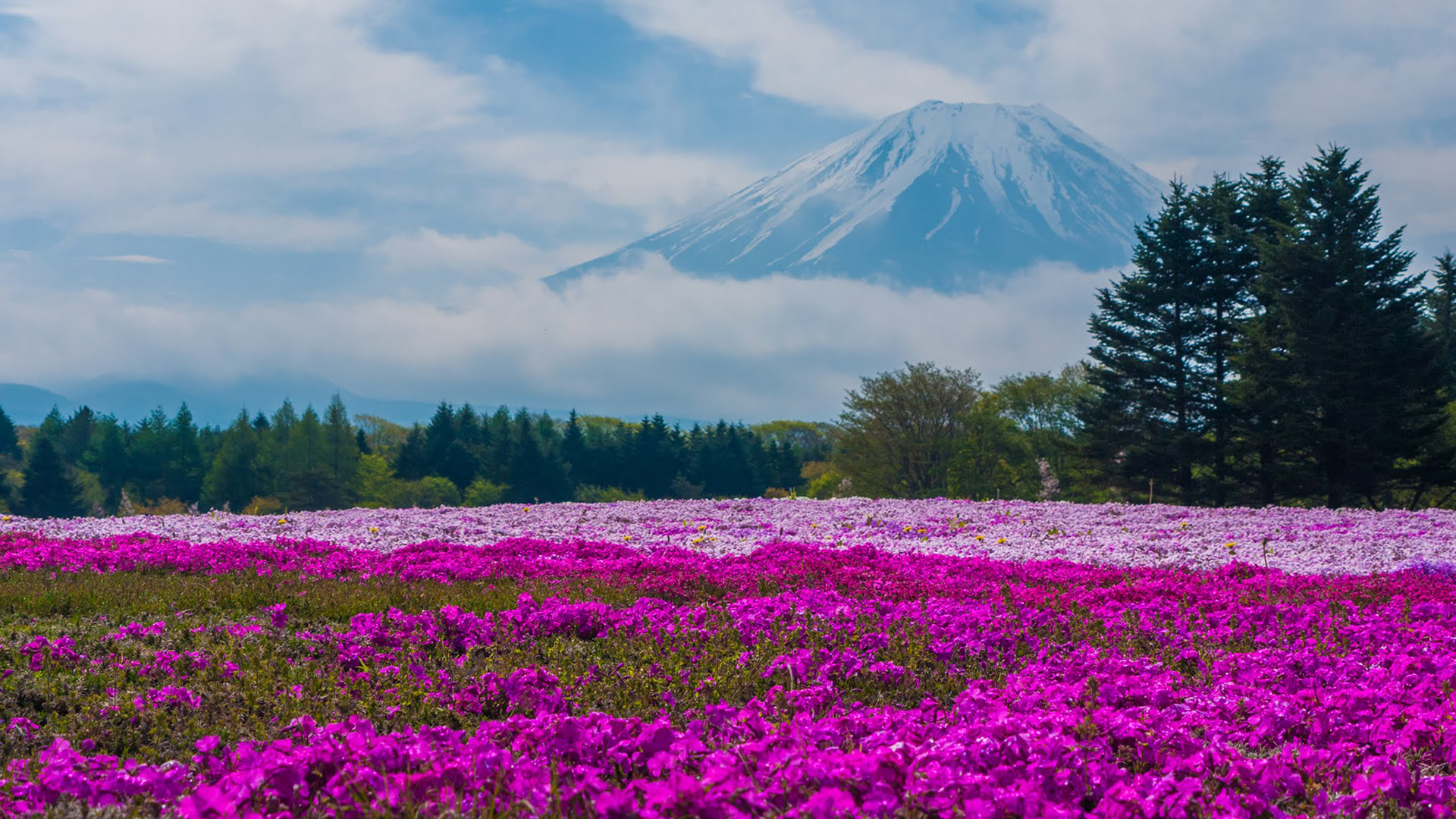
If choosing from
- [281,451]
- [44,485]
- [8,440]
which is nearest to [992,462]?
[281,451]

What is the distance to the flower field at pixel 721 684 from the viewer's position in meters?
3.28

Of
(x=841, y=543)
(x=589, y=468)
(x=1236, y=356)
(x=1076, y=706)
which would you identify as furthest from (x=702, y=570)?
(x=589, y=468)

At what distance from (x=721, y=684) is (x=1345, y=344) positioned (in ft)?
104

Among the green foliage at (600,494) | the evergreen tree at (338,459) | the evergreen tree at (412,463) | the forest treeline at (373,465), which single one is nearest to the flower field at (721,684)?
the green foliage at (600,494)

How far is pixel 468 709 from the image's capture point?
4.98 m

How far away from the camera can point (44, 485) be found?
65.2 m

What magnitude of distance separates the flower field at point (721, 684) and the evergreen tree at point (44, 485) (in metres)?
63.0

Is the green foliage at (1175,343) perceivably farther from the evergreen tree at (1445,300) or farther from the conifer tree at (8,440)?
the conifer tree at (8,440)

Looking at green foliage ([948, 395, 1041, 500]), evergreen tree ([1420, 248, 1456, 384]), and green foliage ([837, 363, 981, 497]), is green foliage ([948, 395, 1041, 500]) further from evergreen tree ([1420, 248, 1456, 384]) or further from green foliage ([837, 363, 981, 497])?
evergreen tree ([1420, 248, 1456, 384])

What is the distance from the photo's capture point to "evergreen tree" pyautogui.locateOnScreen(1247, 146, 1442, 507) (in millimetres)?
30734

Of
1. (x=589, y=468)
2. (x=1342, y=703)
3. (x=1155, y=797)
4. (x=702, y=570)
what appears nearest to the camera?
(x=1155, y=797)

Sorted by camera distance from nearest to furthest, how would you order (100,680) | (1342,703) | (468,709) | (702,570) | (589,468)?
(1342,703), (468,709), (100,680), (702,570), (589,468)

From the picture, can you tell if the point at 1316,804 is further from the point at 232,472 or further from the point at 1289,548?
the point at 232,472

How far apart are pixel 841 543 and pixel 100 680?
10.7m
